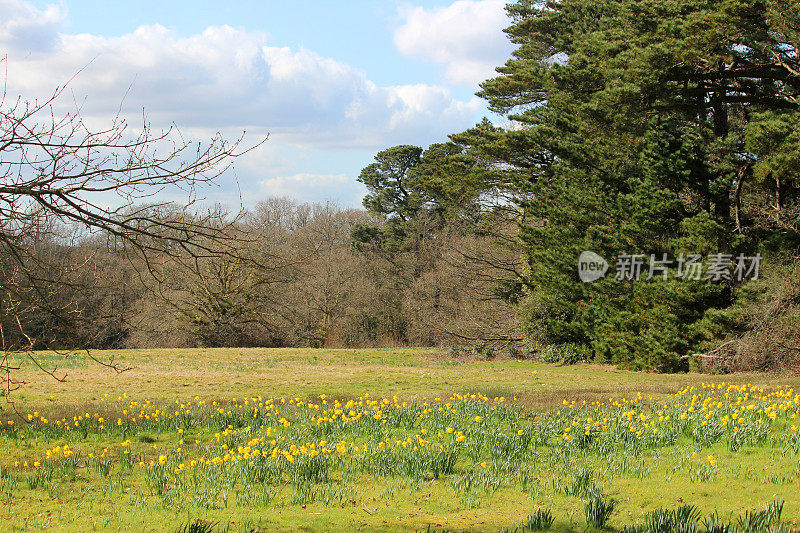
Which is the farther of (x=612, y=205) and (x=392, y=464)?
(x=612, y=205)

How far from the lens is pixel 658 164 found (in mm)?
22219

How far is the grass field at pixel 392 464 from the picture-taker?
559 cm

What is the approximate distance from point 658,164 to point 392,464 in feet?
60.8

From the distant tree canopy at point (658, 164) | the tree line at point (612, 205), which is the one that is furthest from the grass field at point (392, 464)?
the distant tree canopy at point (658, 164)

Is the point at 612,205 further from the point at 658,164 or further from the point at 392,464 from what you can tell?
the point at 392,464

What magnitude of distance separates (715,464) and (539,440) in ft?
7.97

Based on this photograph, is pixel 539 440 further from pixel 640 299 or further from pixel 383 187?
pixel 383 187

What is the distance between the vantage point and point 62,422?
31.7 ft

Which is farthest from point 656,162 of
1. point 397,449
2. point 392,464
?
point 392,464

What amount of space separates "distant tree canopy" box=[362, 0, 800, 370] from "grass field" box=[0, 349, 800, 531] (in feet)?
32.1

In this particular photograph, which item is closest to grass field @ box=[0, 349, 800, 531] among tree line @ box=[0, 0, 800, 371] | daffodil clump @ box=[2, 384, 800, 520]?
daffodil clump @ box=[2, 384, 800, 520]

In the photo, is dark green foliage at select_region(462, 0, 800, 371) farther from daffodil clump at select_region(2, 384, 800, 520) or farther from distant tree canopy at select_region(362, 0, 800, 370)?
daffodil clump at select_region(2, 384, 800, 520)

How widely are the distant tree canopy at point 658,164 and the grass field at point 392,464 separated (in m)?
9.80

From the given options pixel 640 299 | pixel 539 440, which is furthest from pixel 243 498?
pixel 640 299
